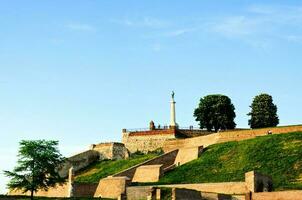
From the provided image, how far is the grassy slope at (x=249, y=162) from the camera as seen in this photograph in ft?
190

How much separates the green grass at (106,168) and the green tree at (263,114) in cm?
1603

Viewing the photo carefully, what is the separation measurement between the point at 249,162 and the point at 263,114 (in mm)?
25774

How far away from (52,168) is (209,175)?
15.0 m

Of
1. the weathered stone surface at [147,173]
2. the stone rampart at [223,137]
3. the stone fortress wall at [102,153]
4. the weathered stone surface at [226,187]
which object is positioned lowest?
the weathered stone surface at [226,187]

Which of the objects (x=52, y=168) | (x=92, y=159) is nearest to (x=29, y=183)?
(x=52, y=168)

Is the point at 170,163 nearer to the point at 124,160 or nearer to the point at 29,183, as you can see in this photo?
the point at 124,160

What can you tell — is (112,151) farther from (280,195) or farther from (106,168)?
(280,195)

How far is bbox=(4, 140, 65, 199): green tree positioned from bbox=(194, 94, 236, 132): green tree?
1367 inches

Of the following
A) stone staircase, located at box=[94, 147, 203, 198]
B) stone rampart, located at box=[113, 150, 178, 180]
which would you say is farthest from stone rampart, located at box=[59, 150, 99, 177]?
stone staircase, located at box=[94, 147, 203, 198]

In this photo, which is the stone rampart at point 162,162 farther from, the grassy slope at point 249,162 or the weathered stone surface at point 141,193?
the weathered stone surface at point 141,193

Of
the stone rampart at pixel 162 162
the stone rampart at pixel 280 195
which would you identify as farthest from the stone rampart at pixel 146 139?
the stone rampart at pixel 280 195

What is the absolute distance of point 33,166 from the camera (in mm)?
54469

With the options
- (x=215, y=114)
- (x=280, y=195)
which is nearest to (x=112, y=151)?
(x=215, y=114)

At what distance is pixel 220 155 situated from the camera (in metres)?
66.6
